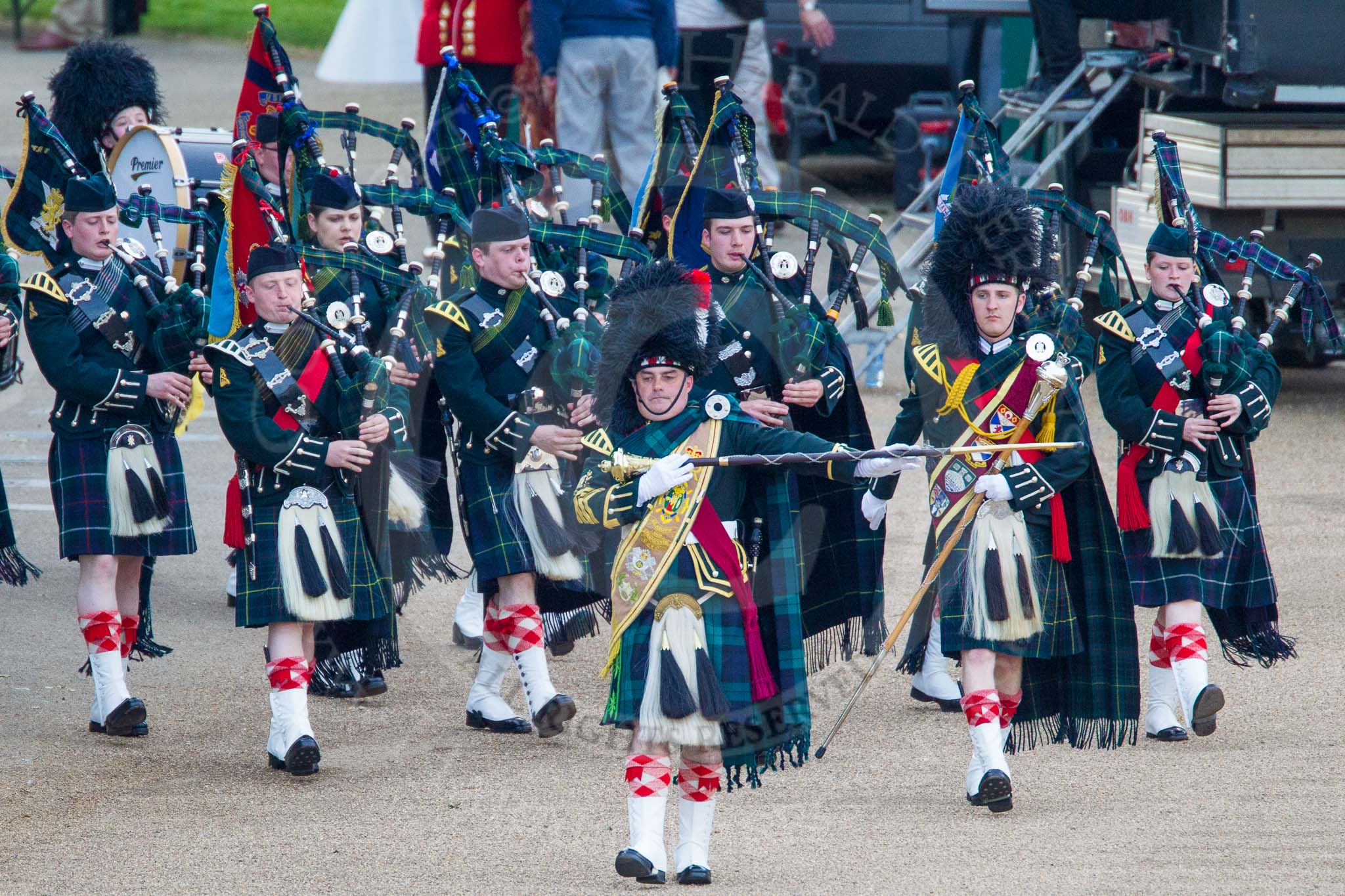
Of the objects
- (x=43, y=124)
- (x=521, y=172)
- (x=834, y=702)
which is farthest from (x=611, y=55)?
(x=834, y=702)

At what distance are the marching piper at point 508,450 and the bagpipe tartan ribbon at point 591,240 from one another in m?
0.41

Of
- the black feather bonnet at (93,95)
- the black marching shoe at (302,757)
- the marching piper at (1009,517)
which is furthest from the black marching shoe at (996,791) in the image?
the black feather bonnet at (93,95)

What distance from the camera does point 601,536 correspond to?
5.76 metres

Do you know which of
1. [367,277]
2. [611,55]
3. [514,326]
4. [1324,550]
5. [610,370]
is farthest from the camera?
[611,55]

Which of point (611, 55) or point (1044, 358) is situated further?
point (611, 55)

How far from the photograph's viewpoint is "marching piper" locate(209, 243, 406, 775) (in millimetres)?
5137

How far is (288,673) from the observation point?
5.20m

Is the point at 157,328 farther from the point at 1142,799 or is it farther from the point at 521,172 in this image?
the point at 1142,799

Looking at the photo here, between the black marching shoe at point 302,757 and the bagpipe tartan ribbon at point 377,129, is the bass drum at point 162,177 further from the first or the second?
the black marching shoe at point 302,757

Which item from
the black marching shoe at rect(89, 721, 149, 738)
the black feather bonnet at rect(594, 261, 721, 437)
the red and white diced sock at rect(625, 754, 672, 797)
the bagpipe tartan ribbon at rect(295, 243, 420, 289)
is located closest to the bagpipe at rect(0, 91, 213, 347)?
the bagpipe tartan ribbon at rect(295, 243, 420, 289)

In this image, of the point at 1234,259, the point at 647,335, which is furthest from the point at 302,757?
the point at 1234,259

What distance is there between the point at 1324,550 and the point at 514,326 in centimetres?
360

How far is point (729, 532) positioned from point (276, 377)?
1.50 m

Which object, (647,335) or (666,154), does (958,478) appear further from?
(666,154)
